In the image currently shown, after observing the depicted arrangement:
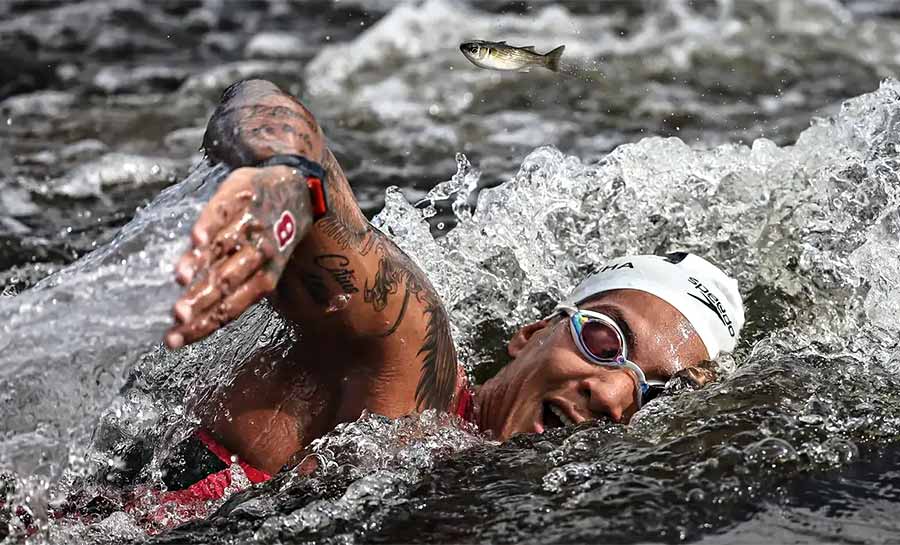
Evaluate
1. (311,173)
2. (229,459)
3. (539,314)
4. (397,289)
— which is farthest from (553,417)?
(311,173)

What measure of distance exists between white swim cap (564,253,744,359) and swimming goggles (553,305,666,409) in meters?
0.24

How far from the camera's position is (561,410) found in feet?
14.2

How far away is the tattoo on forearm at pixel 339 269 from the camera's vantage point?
3.52m

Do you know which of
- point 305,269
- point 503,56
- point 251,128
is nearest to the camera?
point 251,128

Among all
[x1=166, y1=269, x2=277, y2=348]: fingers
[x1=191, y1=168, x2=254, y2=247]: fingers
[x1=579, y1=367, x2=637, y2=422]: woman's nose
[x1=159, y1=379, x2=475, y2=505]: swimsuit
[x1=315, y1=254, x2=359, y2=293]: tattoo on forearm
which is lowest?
[x1=159, y1=379, x2=475, y2=505]: swimsuit

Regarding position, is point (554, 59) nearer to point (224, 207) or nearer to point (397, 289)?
point (397, 289)

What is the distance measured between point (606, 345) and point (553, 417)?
→ 306 millimetres

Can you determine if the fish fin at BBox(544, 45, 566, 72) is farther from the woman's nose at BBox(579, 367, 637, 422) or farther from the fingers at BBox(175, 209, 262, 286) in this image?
the fingers at BBox(175, 209, 262, 286)

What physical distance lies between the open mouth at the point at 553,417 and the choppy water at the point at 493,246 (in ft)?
0.49

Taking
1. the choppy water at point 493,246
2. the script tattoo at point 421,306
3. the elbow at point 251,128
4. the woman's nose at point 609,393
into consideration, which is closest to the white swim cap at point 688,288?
the choppy water at point 493,246

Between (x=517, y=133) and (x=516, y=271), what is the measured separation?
119 inches

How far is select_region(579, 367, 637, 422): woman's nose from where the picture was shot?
4.29 m

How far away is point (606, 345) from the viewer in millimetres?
4352

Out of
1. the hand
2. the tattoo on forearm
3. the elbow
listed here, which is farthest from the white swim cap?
the hand
